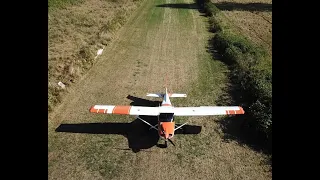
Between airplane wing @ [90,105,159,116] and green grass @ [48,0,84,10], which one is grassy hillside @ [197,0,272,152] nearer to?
airplane wing @ [90,105,159,116]

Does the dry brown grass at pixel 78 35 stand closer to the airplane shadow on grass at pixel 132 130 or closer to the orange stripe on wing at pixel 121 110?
the airplane shadow on grass at pixel 132 130


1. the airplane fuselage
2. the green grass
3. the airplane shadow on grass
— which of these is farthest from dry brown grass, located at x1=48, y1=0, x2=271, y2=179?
the green grass

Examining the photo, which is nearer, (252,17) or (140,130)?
(140,130)

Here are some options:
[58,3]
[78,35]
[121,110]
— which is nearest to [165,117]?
[121,110]

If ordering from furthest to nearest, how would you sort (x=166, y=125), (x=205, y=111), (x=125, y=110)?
(x=205, y=111)
(x=125, y=110)
(x=166, y=125)

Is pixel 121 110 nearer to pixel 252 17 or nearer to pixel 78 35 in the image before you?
pixel 78 35

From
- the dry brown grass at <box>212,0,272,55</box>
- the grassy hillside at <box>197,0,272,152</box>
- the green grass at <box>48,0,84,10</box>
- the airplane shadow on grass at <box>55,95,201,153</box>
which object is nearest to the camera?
the airplane shadow on grass at <box>55,95,201,153</box>
